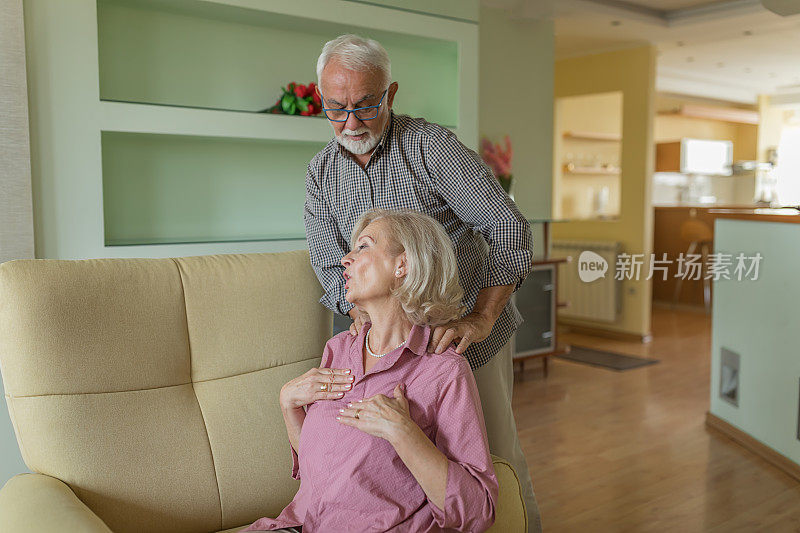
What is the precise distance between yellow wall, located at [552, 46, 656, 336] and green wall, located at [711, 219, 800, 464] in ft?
7.08

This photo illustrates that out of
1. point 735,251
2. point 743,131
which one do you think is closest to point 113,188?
point 735,251

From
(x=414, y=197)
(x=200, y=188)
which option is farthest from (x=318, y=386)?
(x=200, y=188)

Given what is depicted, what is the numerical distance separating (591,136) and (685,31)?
78.2 inches

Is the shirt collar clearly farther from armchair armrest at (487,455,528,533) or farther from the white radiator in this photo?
the white radiator

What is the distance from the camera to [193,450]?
1657mm

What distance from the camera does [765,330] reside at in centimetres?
340

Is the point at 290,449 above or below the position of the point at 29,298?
below

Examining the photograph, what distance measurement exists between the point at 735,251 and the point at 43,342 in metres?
3.21

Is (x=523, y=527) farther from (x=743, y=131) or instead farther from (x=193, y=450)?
(x=743, y=131)

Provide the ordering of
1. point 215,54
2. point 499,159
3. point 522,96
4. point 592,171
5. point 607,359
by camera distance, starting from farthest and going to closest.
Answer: point 592,171
point 607,359
point 522,96
point 499,159
point 215,54

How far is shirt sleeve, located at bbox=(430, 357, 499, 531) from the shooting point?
133cm

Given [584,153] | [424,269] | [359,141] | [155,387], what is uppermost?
[584,153]

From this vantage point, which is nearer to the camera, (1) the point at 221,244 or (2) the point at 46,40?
(2) the point at 46,40

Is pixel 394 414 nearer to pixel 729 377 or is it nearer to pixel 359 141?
pixel 359 141
